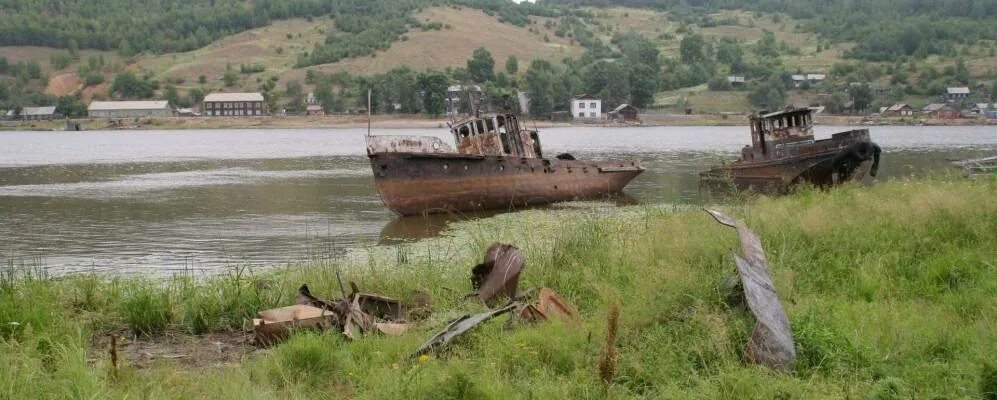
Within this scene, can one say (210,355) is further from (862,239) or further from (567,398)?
(862,239)

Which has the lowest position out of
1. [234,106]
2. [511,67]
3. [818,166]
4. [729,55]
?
[818,166]

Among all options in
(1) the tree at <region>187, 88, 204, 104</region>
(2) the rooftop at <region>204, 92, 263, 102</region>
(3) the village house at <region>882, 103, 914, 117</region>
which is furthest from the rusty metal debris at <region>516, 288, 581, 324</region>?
(1) the tree at <region>187, 88, 204, 104</region>

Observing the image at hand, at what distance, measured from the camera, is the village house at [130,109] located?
120 m

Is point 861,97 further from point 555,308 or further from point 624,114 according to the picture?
point 555,308

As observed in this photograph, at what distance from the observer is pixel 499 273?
827 centimetres

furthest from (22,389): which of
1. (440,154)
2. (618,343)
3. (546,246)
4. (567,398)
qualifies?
(440,154)

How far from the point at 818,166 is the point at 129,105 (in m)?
116

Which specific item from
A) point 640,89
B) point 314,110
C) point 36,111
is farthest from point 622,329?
point 36,111

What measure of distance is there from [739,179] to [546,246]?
17.7 m

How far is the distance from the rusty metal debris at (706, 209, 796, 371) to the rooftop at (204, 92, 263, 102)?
394 feet

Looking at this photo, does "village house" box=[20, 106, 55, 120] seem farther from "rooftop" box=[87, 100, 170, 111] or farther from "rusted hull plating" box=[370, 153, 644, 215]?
"rusted hull plating" box=[370, 153, 644, 215]

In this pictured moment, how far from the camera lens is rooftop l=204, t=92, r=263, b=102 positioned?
12004cm

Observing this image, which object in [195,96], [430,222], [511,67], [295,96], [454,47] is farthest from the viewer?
[454,47]

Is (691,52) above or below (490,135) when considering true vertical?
above
